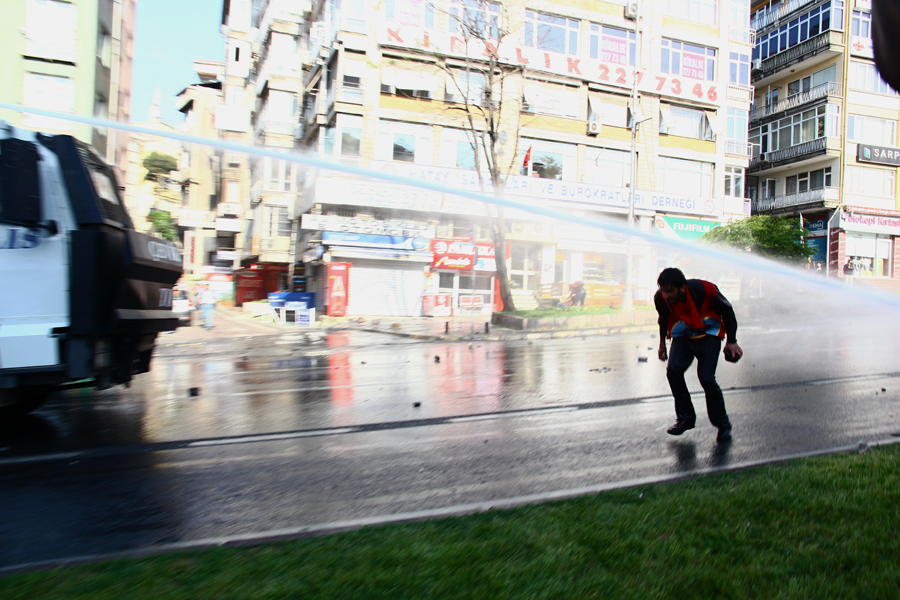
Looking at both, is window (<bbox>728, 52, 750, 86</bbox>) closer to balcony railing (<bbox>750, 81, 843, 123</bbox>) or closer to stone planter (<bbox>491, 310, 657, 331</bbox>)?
balcony railing (<bbox>750, 81, 843, 123</bbox>)

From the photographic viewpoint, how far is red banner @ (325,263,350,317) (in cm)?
2367

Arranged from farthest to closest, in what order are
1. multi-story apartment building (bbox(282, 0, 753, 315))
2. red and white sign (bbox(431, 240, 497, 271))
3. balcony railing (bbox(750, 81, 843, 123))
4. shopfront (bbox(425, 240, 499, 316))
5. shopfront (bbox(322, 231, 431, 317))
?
balcony railing (bbox(750, 81, 843, 123)) → shopfront (bbox(425, 240, 499, 316)) → multi-story apartment building (bbox(282, 0, 753, 315)) → shopfront (bbox(322, 231, 431, 317)) → red and white sign (bbox(431, 240, 497, 271))

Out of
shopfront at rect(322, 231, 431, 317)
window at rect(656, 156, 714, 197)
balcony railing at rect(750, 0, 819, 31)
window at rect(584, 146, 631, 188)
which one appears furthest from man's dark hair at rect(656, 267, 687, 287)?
balcony railing at rect(750, 0, 819, 31)

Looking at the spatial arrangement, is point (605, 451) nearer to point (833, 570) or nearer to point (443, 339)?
point (833, 570)

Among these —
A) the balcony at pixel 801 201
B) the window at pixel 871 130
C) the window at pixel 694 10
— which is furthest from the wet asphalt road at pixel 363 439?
the window at pixel 871 130

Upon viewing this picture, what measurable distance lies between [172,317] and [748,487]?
Answer: 19.4 feet

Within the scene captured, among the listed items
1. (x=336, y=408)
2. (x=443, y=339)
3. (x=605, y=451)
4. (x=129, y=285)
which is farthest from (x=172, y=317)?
(x=443, y=339)

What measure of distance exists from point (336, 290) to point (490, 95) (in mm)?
9952

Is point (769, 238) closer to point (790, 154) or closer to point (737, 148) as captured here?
point (737, 148)

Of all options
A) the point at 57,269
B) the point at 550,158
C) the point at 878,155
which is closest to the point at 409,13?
the point at 550,158

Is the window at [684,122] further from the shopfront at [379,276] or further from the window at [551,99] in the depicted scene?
the shopfront at [379,276]

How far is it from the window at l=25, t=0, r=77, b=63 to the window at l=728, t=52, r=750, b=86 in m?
36.1

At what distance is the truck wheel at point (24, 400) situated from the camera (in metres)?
5.42

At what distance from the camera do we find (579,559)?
2.81 metres
